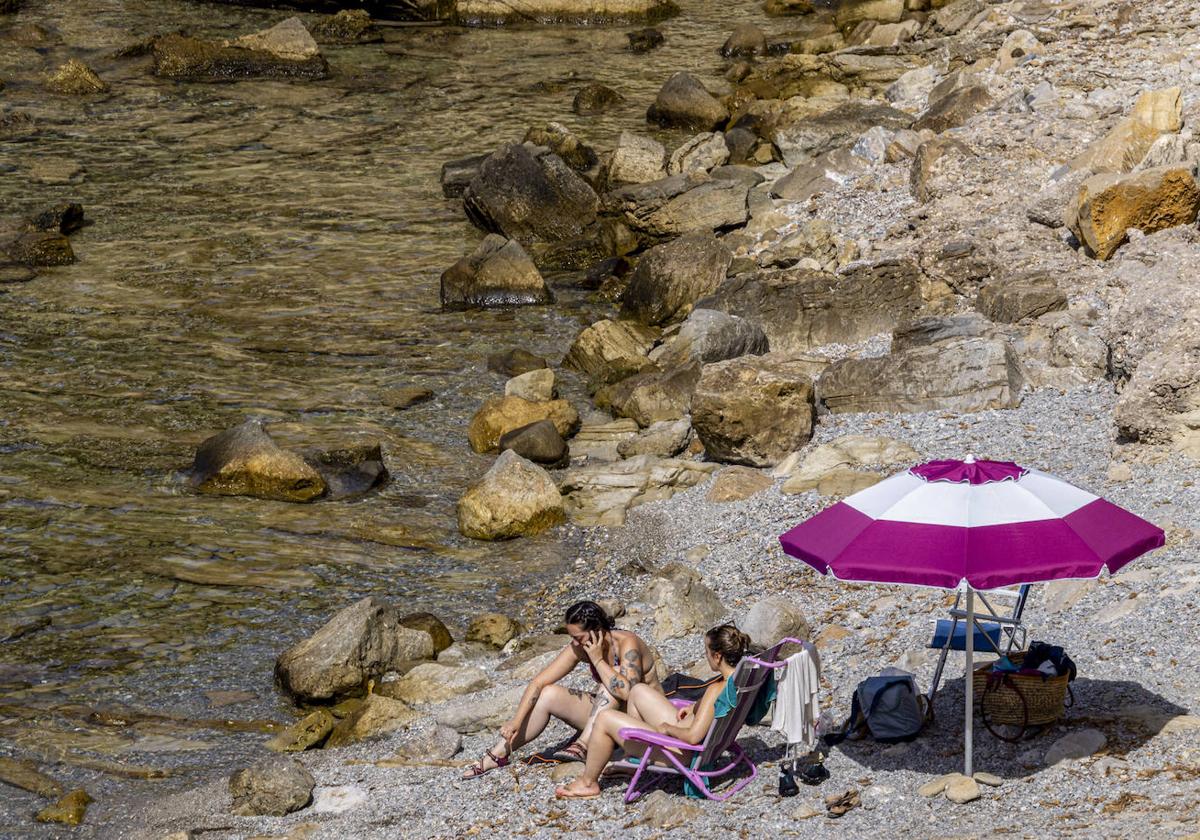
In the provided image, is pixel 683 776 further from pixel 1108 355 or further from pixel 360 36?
pixel 360 36

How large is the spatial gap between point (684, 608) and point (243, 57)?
26.7 meters

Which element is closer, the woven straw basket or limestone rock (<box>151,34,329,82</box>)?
the woven straw basket

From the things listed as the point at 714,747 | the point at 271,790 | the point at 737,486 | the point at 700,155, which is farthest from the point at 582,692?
the point at 700,155

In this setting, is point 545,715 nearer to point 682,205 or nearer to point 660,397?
point 660,397

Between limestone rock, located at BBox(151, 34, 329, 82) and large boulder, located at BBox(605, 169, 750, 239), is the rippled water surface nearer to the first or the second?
limestone rock, located at BBox(151, 34, 329, 82)

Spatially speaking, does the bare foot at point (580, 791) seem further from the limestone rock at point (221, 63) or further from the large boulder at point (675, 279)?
the limestone rock at point (221, 63)

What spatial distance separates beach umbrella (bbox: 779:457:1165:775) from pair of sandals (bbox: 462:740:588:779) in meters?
2.53

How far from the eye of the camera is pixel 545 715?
9914mm

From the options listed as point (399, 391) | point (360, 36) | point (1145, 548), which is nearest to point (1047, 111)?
point (399, 391)

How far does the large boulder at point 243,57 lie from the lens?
33.8 metres

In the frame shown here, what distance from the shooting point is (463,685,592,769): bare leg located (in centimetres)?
986

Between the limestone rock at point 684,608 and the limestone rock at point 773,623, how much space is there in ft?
2.80

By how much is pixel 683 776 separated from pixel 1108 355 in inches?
316

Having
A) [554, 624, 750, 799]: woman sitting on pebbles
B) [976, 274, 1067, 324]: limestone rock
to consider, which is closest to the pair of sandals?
[554, 624, 750, 799]: woman sitting on pebbles
